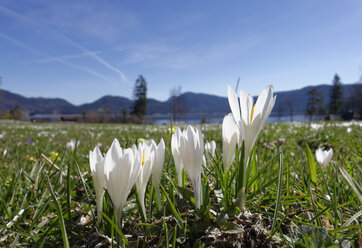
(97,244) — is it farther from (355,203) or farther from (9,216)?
(355,203)

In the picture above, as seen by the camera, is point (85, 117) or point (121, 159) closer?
point (121, 159)

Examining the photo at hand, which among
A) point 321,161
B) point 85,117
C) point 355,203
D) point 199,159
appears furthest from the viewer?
point 85,117

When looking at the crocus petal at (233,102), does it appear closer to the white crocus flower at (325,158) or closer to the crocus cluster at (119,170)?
the crocus cluster at (119,170)

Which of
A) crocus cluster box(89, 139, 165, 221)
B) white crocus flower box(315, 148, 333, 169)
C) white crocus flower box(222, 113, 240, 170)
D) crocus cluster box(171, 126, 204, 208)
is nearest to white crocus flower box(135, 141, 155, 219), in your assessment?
crocus cluster box(89, 139, 165, 221)

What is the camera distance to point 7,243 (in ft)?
3.45

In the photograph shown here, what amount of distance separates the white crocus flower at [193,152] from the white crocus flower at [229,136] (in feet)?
0.50

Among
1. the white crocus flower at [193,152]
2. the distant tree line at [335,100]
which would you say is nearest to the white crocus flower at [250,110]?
the white crocus flower at [193,152]

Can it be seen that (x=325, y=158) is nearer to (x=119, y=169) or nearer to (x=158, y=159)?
(x=158, y=159)

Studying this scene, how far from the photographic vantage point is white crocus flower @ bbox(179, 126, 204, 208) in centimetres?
86

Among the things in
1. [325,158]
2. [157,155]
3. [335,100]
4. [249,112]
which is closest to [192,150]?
[157,155]

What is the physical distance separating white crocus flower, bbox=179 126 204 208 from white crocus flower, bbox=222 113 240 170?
0.15 meters

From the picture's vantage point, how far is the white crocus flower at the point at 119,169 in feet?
2.57

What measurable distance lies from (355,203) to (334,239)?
0.43m

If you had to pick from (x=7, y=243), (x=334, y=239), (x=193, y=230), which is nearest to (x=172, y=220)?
(x=193, y=230)
